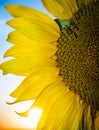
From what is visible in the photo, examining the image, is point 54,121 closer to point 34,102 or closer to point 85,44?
point 34,102

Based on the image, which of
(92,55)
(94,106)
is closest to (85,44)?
(92,55)

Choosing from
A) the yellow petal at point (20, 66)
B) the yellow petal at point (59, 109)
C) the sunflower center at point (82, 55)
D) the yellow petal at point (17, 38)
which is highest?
the yellow petal at point (17, 38)

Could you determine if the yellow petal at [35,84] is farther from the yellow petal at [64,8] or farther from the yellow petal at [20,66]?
the yellow petal at [64,8]

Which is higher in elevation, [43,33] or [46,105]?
[43,33]

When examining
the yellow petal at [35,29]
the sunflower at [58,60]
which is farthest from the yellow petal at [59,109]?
the yellow petal at [35,29]

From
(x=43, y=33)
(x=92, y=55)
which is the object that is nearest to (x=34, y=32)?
(x=43, y=33)

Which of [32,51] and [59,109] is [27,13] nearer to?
[32,51]

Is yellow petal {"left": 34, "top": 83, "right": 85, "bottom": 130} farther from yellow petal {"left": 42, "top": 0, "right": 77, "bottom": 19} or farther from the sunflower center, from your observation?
yellow petal {"left": 42, "top": 0, "right": 77, "bottom": 19}

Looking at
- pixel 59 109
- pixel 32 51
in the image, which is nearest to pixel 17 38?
pixel 32 51
